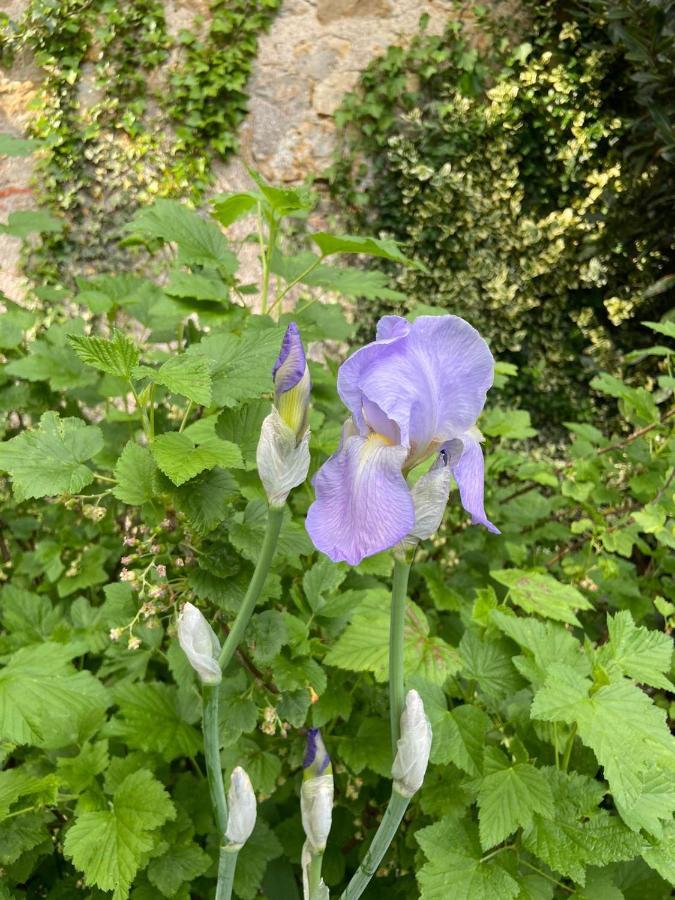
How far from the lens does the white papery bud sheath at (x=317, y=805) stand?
82cm

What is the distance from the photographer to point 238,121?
13.0 ft

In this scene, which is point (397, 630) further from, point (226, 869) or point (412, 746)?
point (226, 869)

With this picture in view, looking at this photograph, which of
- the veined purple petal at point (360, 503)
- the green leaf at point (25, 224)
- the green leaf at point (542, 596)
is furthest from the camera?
the green leaf at point (25, 224)

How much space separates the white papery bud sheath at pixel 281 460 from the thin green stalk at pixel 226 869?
1.48 feet

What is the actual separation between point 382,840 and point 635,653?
23.5 inches

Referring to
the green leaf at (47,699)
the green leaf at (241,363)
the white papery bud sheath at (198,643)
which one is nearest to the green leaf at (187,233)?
the green leaf at (241,363)

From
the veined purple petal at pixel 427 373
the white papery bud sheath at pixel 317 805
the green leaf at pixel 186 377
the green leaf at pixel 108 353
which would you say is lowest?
the white papery bud sheath at pixel 317 805

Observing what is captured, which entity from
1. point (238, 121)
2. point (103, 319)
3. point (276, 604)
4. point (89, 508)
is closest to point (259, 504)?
point (89, 508)

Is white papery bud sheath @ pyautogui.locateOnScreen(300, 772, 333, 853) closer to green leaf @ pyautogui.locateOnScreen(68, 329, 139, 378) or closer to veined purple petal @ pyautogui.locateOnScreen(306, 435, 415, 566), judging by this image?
veined purple petal @ pyautogui.locateOnScreen(306, 435, 415, 566)

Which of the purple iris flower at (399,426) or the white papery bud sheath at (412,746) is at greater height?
the purple iris flower at (399,426)

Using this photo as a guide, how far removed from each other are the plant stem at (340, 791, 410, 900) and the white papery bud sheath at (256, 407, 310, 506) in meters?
0.37

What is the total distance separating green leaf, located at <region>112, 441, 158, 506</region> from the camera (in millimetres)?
1097

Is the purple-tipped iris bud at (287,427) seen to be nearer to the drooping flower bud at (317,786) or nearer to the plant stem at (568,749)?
the drooping flower bud at (317,786)

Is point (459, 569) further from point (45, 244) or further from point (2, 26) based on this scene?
point (2, 26)
